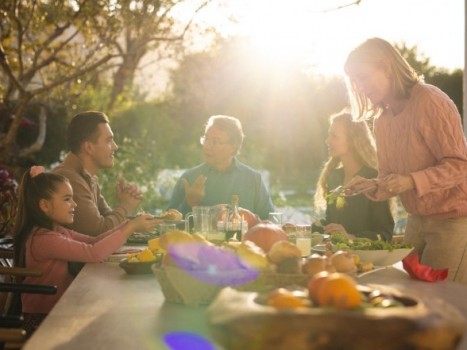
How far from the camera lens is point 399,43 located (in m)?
10.4

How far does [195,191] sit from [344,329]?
10.7ft

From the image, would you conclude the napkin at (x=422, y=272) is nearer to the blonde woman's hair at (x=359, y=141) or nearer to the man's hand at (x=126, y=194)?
the blonde woman's hair at (x=359, y=141)

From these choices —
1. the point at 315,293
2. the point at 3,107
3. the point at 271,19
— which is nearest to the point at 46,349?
the point at 315,293

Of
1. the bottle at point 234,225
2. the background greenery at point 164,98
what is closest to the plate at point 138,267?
the bottle at point 234,225

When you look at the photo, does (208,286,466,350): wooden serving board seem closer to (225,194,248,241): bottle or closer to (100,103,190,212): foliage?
(225,194,248,241): bottle

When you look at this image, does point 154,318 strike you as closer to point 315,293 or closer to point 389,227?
point 315,293

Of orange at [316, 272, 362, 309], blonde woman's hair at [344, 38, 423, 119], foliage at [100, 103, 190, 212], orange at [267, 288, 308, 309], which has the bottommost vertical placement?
foliage at [100, 103, 190, 212]

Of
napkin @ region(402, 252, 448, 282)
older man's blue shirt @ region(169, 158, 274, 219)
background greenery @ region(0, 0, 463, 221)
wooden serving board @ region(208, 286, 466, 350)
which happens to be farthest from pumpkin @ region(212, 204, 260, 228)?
background greenery @ region(0, 0, 463, 221)

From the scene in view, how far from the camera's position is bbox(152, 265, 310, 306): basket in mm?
1962

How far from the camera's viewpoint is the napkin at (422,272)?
258 cm

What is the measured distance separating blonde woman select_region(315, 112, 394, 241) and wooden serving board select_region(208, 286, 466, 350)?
266 cm

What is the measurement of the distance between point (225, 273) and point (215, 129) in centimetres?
279

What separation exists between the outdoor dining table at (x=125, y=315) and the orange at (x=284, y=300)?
0.27m

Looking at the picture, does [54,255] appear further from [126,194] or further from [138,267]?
[126,194]
